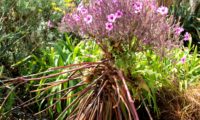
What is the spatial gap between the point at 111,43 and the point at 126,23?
0.93 feet

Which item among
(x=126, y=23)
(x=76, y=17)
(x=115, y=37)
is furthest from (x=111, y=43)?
(x=76, y=17)

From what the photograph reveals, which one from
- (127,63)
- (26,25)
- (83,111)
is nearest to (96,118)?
(83,111)

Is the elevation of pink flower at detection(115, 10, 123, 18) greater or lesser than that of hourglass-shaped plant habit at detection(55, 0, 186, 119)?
greater

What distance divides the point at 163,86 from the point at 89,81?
0.90 metres

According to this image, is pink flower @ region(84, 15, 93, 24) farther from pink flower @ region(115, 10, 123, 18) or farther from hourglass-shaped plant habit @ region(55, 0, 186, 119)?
pink flower @ region(115, 10, 123, 18)

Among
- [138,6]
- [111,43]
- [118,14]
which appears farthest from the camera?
[111,43]

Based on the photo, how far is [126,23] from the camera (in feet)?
11.3

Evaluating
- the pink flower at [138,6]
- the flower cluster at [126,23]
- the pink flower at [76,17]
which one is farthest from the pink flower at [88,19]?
the pink flower at [138,6]

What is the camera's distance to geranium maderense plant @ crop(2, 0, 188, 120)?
3449 millimetres

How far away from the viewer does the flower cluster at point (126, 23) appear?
344cm

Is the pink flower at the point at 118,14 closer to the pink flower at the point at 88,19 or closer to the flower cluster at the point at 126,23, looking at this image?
the flower cluster at the point at 126,23

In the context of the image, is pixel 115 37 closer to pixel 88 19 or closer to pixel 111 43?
pixel 111 43

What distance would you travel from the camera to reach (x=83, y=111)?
139 inches

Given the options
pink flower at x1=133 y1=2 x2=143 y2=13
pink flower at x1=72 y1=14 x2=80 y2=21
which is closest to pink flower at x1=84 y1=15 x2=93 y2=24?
pink flower at x1=72 y1=14 x2=80 y2=21
